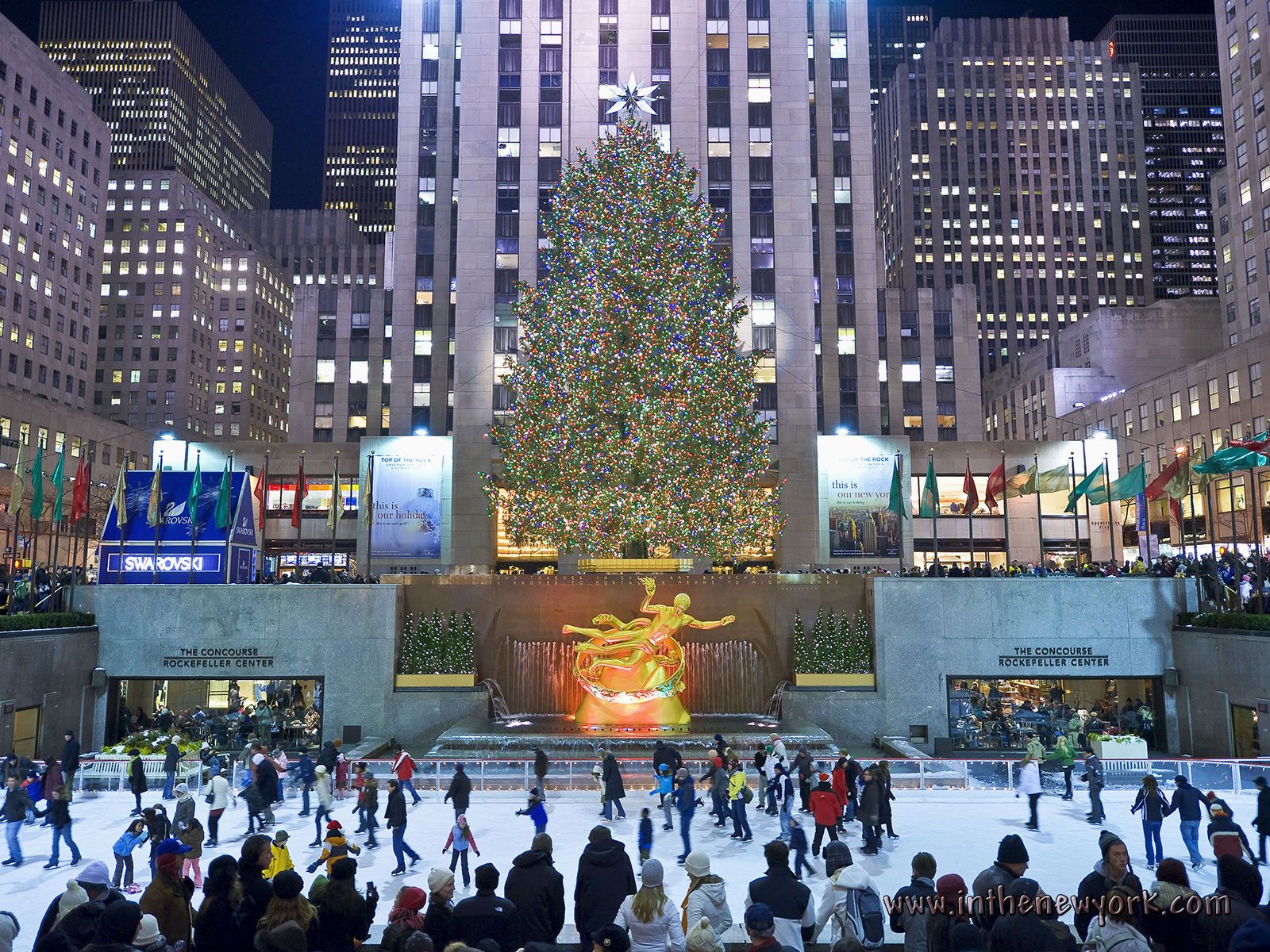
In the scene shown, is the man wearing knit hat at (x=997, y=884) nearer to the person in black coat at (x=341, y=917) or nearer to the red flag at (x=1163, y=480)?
the person in black coat at (x=341, y=917)

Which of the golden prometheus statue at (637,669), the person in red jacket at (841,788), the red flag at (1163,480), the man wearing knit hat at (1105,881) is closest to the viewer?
the man wearing knit hat at (1105,881)

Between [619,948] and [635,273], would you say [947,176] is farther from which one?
[619,948]

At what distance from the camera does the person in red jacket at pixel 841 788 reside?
57.6 ft

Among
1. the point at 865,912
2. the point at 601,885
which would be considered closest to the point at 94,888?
the point at 601,885

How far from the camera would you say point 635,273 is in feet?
124

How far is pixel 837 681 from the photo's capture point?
100 feet

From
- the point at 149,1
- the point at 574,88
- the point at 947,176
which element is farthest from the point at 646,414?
the point at 149,1

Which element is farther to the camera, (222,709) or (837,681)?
(222,709)

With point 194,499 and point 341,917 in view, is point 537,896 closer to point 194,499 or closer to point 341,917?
point 341,917

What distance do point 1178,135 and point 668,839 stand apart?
608 ft

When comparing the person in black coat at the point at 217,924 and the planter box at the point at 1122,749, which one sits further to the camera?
the planter box at the point at 1122,749

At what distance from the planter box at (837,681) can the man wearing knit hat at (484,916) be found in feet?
76.9

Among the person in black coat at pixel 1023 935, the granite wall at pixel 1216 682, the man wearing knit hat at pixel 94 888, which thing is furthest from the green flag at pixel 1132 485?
the man wearing knit hat at pixel 94 888

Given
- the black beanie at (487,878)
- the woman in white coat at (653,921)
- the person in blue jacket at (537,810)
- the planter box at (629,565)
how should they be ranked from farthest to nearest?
the planter box at (629,565) → the person in blue jacket at (537,810) → the black beanie at (487,878) → the woman in white coat at (653,921)
